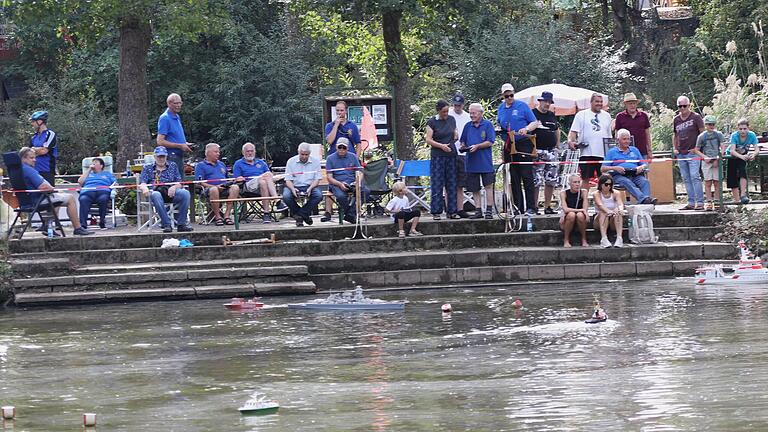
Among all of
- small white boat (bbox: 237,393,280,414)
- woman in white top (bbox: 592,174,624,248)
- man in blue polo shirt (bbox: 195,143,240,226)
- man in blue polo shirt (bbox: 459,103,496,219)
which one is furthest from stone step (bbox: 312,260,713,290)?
small white boat (bbox: 237,393,280,414)

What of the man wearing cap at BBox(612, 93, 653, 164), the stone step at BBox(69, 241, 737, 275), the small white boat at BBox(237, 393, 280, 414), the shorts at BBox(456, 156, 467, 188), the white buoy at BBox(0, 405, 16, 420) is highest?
the man wearing cap at BBox(612, 93, 653, 164)

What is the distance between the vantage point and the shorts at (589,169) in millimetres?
20266

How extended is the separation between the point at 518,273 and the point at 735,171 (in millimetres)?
4449

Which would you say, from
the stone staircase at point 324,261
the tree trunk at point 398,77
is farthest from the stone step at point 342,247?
the tree trunk at point 398,77

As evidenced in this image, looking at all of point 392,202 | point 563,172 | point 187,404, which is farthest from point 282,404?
point 563,172

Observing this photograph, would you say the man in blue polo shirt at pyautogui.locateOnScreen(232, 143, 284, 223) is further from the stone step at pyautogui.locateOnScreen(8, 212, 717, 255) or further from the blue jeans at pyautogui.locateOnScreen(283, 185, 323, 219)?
the blue jeans at pyautogui.locateOnScreen(283, 185, 323, 219)

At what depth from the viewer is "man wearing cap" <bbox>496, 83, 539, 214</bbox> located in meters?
19.9

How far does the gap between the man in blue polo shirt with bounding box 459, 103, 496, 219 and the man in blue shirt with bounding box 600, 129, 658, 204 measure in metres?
1.66

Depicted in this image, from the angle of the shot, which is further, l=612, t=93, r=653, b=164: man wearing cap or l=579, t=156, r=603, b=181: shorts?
l=612, t=93, r=653, b=164: man wearing cap

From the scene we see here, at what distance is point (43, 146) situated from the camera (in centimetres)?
2041

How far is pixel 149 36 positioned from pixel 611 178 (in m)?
12.5

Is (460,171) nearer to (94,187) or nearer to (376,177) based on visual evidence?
(376,177)

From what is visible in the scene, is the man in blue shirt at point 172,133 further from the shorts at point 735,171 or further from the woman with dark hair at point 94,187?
the shorts at point 735,171

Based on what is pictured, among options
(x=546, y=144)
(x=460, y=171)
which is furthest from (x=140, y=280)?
(x=546, y=144)
